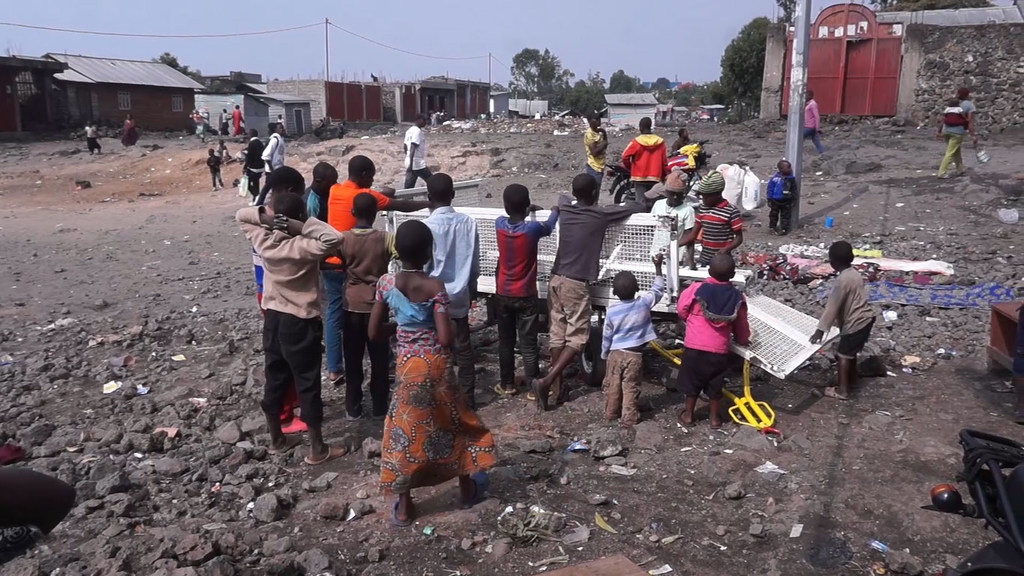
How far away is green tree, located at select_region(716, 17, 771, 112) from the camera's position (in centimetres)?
3475

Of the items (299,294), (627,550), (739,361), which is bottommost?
(627,550)

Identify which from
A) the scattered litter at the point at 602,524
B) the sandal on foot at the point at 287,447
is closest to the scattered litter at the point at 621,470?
the scattered litter at the point at 602,524

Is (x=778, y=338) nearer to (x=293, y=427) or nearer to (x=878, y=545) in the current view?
(x=878, y=545)

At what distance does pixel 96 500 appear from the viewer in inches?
162

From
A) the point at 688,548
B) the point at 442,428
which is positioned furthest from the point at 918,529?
the point at 442,428

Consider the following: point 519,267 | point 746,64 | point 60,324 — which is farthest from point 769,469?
point 746,64

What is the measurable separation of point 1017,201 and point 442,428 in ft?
36.2

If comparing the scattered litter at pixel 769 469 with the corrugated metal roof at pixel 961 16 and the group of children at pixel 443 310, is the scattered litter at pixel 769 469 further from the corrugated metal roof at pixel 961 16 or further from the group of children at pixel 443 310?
the corrugated metal roof at pixel 961 16

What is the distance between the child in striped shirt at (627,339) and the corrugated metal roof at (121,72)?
1364 inches

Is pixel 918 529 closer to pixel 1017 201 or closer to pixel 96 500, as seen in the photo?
pixel 96 500

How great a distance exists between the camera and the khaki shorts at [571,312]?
5.40 m

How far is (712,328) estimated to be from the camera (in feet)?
16.4

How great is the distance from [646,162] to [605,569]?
686cm

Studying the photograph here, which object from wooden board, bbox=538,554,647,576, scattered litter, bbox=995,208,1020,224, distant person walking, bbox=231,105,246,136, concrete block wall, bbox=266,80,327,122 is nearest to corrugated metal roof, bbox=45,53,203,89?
concrete block wall, bbox=266,80,327,122
